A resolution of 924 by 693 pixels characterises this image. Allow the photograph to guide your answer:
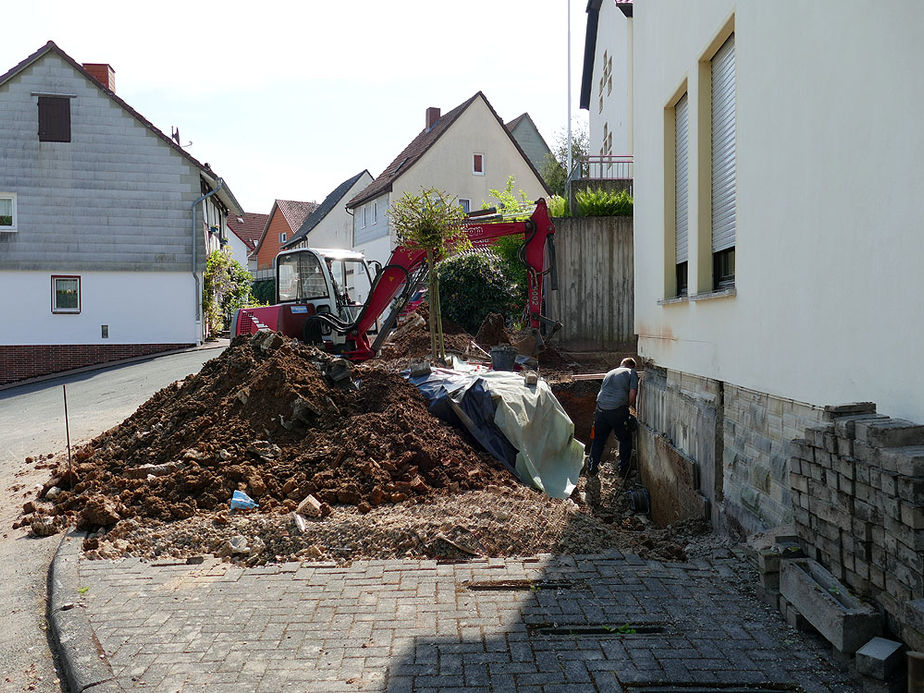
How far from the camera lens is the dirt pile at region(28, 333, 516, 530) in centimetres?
711

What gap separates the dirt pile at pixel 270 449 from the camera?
7105 millimetres

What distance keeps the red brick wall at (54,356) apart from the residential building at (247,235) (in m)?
32.9

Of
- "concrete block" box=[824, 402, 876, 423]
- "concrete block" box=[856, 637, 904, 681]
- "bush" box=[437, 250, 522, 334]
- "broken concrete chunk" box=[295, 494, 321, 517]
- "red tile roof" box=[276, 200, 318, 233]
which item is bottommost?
"broken concrete chunk" box=[295, 494, 321, 517]

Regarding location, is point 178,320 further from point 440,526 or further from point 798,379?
point 798,379

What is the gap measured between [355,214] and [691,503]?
33.7 m

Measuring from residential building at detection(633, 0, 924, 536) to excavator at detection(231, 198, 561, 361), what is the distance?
5.65 metres

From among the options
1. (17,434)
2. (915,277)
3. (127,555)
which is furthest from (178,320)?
(915,277)

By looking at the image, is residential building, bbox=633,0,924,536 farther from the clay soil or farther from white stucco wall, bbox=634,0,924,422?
the clay soil

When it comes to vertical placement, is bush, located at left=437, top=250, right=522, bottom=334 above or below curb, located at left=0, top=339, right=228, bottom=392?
above

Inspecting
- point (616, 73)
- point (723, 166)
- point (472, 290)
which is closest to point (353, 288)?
point (472, 290)

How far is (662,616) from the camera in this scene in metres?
4.50

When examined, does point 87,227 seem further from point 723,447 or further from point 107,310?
point 723,447

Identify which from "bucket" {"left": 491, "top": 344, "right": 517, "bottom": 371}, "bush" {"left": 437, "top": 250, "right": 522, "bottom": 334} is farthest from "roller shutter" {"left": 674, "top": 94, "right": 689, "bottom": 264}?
"bush" {"left": 437, "top": 250, "right": 522, "bottom": 334}

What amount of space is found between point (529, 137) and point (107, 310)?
1101 inches
